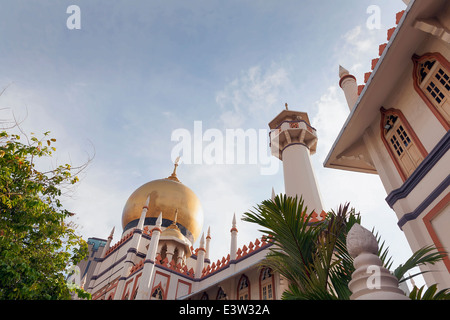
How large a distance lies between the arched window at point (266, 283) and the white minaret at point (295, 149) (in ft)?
12.1

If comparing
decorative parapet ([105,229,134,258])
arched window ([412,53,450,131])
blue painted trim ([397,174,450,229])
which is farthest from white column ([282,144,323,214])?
decorative parapet ([105,229,134,258])

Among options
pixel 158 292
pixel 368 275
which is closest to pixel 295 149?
pixel 158 292

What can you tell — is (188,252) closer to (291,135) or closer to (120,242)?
(120,242)

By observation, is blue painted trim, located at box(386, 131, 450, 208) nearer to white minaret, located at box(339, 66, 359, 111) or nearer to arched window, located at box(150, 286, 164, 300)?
white minaret, located at box(339, 66, 359, 111)

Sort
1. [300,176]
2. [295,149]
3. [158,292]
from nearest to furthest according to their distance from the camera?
[300,176]
[295,149]
[158,292]

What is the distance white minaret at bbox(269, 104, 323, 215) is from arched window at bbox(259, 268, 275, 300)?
3678 mm

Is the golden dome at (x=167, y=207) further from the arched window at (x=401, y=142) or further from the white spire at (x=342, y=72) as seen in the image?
the arched window at (x=401, y=142)

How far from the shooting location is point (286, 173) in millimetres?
16125

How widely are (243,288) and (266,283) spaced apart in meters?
1.45

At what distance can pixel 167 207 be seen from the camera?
1106 inches

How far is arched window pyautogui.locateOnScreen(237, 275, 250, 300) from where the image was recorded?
1392cm

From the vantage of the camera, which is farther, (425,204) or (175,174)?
(175,174)

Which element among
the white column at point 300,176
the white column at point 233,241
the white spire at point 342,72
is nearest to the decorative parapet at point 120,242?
the white column at point 233,241

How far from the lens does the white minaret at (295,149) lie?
15.0 meters
